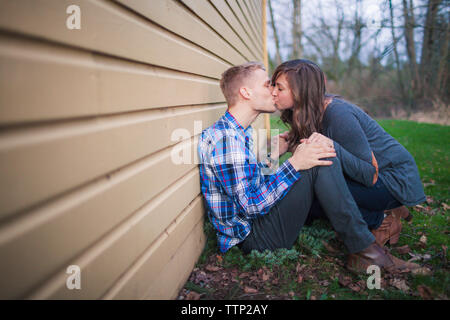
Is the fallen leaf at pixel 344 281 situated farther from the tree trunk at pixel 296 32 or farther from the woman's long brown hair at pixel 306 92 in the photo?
the tree trunk at pixel 296 32

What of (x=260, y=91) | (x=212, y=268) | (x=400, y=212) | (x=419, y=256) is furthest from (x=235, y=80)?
(x=419, y=256)

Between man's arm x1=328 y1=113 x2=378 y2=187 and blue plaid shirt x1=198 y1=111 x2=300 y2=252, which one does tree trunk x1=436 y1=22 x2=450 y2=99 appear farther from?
A: blue plaid shirt x1=198 y1=111 x2=300 y2=252

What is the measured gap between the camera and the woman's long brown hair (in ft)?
8.67

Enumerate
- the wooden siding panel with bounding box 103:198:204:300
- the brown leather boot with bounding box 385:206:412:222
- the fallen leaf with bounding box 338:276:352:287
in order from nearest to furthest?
1. the wooden siding panel with bounding box 103:198:204:300
2. the fallen leaf with bounding box 338:276:352:287
3. the brown leather boot with bounding box 385:206:412:222

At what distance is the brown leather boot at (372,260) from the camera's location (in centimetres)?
220

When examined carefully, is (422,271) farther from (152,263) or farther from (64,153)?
(64,153)

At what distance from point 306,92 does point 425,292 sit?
70.4 inches

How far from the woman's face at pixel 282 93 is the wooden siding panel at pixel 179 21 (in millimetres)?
754

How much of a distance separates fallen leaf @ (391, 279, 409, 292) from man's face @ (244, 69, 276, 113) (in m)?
1.72

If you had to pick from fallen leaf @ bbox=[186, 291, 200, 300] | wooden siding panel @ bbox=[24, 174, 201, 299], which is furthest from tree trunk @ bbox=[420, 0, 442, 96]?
wooden siding panel @ bbox=[24, 174, 201, 299]

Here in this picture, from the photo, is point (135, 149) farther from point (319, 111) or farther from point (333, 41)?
Result: point (333, 41)

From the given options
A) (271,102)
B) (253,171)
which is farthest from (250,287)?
(271,102)

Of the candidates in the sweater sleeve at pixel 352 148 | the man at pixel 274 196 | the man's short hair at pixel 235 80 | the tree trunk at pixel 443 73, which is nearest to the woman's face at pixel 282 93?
the man's short hair at pixel 235 80

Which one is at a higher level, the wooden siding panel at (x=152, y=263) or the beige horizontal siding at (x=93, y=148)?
the beige horizontal siding at (x=93, y=148)
